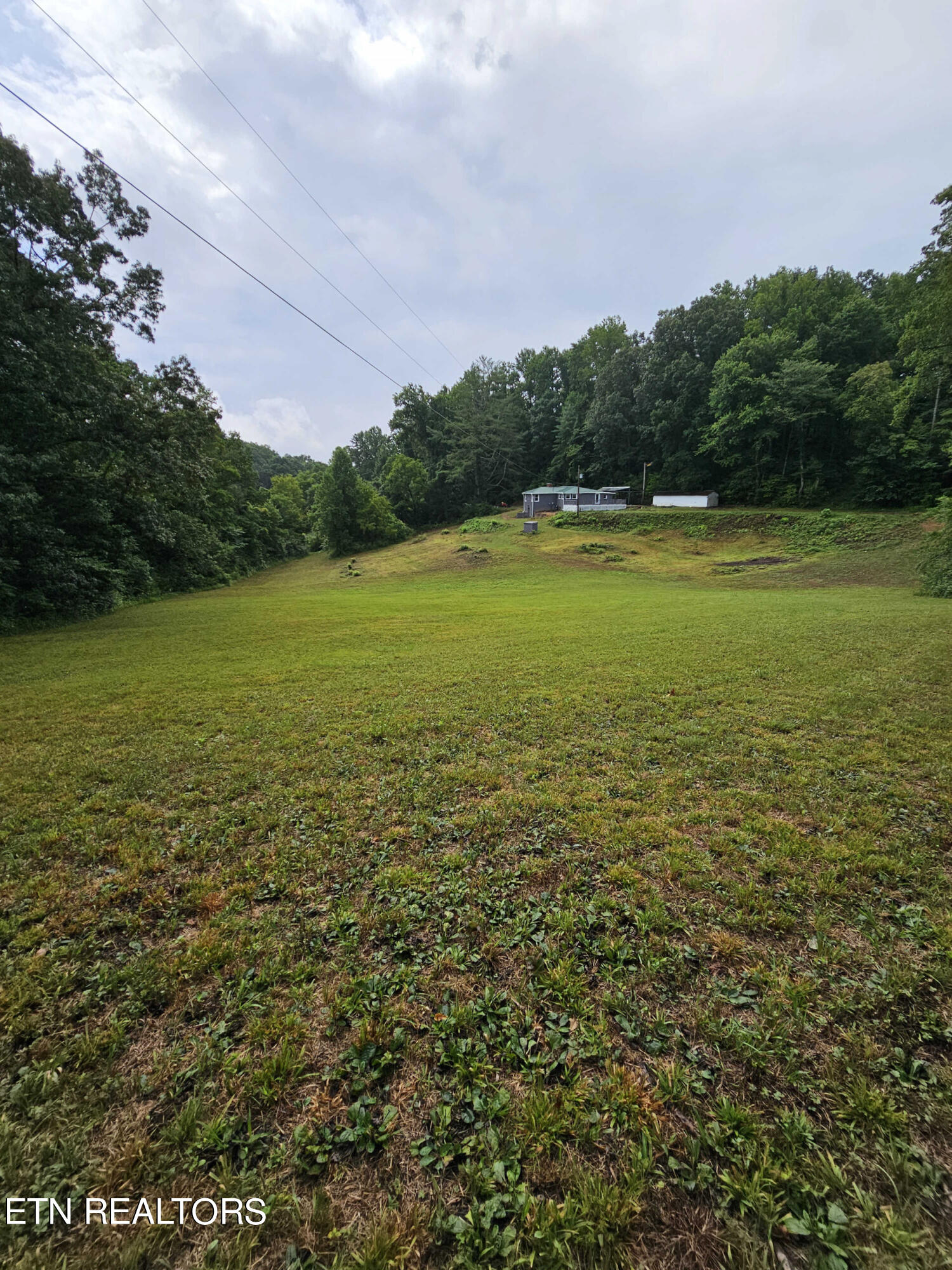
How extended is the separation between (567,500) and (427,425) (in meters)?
26.4

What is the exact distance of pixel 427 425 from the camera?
204 feet

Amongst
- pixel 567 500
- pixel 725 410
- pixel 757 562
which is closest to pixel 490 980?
pixel 757 562

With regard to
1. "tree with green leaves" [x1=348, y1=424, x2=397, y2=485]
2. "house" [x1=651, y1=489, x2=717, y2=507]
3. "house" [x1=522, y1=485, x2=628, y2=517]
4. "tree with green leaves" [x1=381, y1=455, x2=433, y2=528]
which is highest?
"tree with green leaves" [x1=348, y1=424, x2=397, y2=485]

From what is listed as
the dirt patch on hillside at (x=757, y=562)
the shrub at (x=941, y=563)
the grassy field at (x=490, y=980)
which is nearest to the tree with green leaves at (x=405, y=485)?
the dirt patch on hillside at (x=757, y=562)

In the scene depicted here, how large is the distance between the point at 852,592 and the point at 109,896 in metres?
25.0

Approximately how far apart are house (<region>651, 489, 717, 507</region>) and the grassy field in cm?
3957

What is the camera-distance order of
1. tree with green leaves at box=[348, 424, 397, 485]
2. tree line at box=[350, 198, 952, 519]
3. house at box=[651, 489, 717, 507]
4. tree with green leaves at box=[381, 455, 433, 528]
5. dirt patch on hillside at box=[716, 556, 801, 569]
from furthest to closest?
tree with green leaves at box=[348, 424, 397, 485]
tree with green leaves at box=[381, 455, 433, 528]
house at box=[651, 489, 717, 507]
tree line at box=[350, 198, 952, 519]
dirt patch on hillside at box=[716, 556, 801, 569]

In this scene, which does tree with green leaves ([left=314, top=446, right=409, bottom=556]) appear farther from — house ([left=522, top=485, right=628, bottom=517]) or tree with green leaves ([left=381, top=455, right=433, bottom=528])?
house ([left=522, top=485, right=628, bottom=517])

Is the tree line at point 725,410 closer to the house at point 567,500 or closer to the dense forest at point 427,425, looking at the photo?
the dense forest at point 427,425

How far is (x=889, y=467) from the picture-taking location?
36219 millimetres

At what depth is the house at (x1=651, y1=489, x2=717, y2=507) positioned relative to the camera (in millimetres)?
40781

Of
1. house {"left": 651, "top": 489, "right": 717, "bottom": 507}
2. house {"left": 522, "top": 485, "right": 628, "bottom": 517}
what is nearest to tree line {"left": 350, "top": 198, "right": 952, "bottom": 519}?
house {"left": 651, "top": 489, "right": 717, "bottom": 507}

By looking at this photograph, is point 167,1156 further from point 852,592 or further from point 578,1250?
point 852,592

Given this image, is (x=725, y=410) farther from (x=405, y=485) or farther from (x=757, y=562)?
(x=405, y=485)
